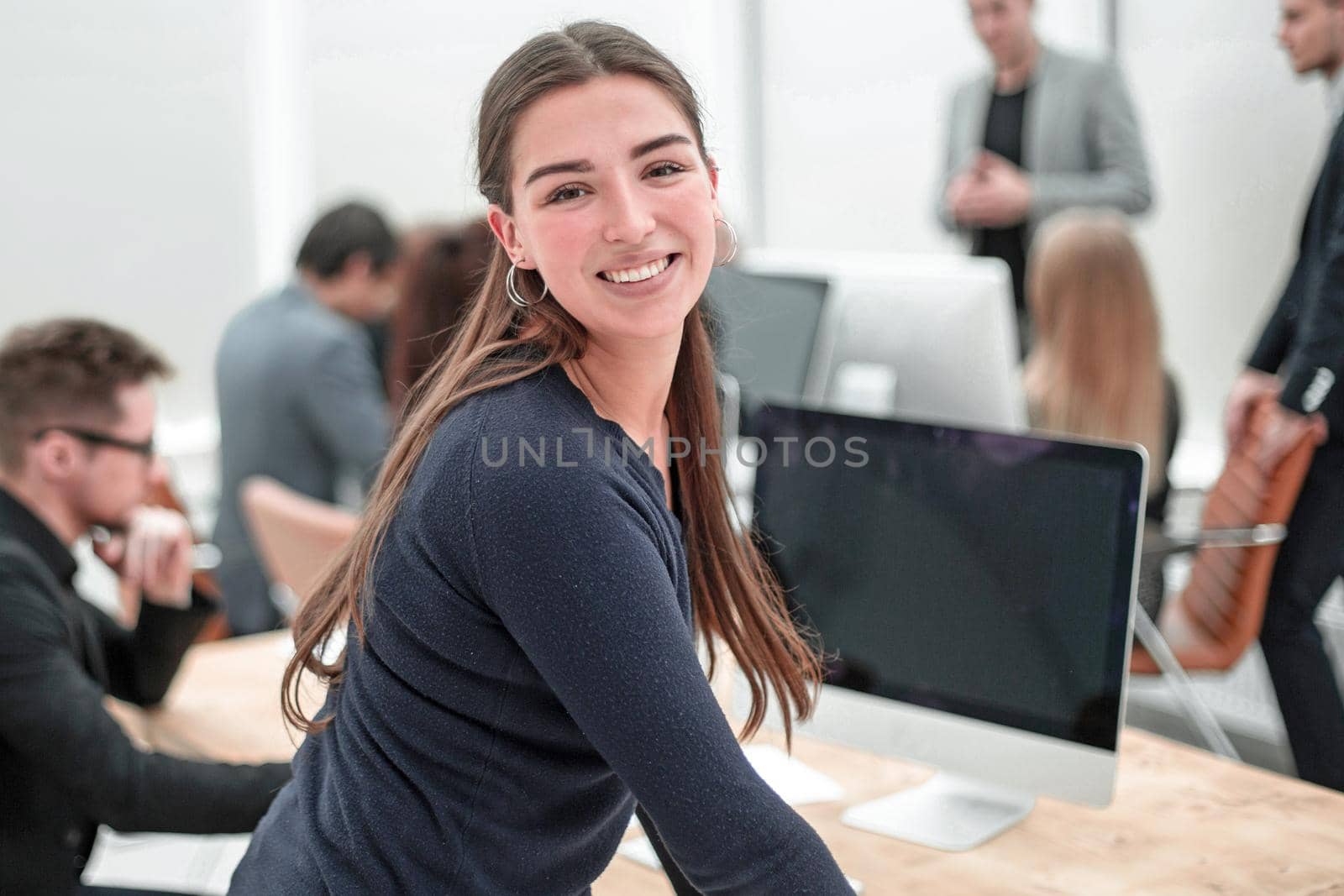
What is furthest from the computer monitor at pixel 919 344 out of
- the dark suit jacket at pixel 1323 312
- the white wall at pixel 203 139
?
the white wall at pixel 203 139

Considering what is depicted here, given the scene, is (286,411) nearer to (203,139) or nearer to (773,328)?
(773,328)

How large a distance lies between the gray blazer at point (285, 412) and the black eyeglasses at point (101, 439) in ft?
4.77

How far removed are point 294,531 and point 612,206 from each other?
1.84 m

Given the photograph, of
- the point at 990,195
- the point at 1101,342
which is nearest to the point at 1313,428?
the point at 1101,342

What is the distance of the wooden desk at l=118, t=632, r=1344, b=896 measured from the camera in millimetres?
1324

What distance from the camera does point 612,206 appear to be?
108 centimetres

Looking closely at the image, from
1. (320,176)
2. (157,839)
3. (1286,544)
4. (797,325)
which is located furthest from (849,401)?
(320,176)

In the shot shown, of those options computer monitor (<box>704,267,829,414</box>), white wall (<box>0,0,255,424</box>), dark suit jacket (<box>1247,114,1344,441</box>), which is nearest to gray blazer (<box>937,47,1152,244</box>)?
dark suit jacket (<box>1247,114,1344,441</box>)

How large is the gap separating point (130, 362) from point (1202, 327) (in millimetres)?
3016

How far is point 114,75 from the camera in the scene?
448 centimetres

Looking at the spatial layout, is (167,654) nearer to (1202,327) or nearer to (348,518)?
(348,518)

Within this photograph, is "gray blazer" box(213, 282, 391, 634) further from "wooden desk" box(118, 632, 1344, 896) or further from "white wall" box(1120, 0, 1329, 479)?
"white wall" box(1120, 0, 1329, 479)

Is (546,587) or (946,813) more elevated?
(546,587)

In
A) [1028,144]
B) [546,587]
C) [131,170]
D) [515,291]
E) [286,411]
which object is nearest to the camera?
[546,587]
